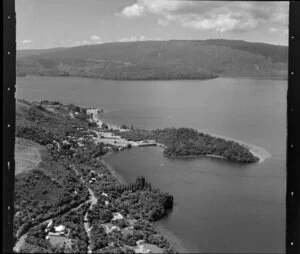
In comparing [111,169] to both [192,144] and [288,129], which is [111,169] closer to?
[192,144]

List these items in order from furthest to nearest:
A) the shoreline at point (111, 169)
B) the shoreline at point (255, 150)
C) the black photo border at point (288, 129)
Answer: the shoreline at point (111, 169) → the shoreline at point (255, 150) → the black photo border at point (288, 129)

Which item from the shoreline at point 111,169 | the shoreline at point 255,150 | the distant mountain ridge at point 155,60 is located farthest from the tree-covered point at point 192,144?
→ the distant mountain ridge at point 155,60

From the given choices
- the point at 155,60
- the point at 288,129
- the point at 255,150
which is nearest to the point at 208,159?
the point at 255,150

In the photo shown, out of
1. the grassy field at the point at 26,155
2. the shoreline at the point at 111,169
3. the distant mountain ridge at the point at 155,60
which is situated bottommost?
the shoreline at the point at 111,169

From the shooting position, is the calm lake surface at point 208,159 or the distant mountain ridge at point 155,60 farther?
the distant mountain ridge at point 155,60

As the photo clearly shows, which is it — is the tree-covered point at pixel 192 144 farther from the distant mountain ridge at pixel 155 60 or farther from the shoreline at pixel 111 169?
the distant mountain ridge at pixel 155 60

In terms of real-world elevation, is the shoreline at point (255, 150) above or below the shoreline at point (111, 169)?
above

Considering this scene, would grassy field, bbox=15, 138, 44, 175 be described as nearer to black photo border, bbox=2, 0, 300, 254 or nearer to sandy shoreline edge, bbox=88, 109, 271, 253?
black photo border, bbox=2, 0, 300, 254
